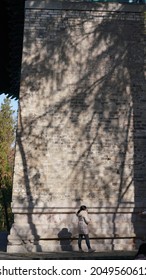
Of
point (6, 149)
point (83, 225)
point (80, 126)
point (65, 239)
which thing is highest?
point (6, 149)

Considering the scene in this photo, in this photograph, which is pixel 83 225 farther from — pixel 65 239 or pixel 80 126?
pixel 80 126

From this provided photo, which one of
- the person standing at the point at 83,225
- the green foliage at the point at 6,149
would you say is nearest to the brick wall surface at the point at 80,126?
the person standing at the point at 83,225

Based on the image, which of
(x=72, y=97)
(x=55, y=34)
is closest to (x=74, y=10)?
(x=55, y=34)

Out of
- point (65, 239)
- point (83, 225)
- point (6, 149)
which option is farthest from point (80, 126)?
point (6, 149)

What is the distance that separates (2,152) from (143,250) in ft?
89.7

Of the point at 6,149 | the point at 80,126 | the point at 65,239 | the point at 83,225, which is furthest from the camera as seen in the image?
the point at 6,149

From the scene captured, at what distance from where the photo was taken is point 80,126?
34.8ft

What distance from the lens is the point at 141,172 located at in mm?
10375

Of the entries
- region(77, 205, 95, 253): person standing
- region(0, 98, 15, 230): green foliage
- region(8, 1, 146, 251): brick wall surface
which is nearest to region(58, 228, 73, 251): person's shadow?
region(8, 1, 146, 251): brick wall surface

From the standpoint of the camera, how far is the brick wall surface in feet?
33.0

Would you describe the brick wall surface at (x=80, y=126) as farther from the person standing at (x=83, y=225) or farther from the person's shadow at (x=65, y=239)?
the person standing at (x=83, y=225)

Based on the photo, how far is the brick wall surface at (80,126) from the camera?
10047 mm
